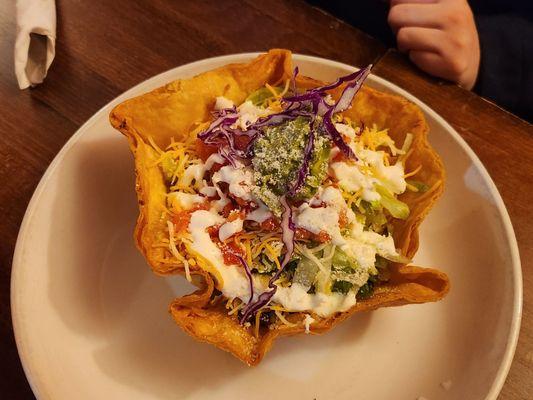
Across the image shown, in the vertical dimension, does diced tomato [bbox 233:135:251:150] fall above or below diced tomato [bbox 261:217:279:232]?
above

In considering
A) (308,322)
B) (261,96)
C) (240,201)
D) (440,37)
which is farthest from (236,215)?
(440,37)

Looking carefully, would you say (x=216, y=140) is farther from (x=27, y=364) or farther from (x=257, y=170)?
(x=27, y=364)

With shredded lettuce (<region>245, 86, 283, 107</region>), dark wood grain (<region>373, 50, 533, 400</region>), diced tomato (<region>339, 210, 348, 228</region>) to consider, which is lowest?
diced tomato (<region>339, 210, 348, 228</region>)

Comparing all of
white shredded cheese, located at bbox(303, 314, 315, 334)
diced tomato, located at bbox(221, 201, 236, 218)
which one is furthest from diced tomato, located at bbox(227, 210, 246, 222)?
white shredded cheese, located at bbox(303, 314, 315, 334)

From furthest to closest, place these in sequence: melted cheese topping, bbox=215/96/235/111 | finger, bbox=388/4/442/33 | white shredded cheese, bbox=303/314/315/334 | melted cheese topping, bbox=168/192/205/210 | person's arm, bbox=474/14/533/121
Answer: person's arm, bbox=474/14/533/121 < finger, bbox=388/4/442/33 < melted cheese topping, bbox=215/96/235/111 < melted cheese topping, bbox=168/192/205/210 < white shredded cheese, bbox=303/314/315/334

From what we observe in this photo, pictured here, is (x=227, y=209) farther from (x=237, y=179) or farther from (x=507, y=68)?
(x=507, y=68)

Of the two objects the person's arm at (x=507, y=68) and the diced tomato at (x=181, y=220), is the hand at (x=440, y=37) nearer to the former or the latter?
the person's arm at (x=507, y=68)

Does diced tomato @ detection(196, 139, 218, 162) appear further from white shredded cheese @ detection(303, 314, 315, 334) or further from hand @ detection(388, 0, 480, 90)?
hand @ detection(388, 0, 480, 90)
